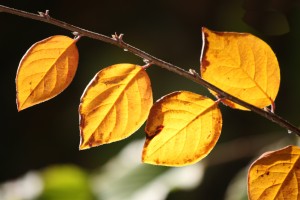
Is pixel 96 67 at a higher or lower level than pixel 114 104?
lower

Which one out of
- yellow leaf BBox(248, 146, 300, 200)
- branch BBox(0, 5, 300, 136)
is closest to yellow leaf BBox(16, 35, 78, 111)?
branch BBox(0, 5, 300, 136)

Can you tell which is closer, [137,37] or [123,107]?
[123,107]

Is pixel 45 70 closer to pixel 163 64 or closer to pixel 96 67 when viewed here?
pixel 163 64

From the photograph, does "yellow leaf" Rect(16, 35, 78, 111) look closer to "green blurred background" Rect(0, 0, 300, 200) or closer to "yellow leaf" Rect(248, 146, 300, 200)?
"yellow leaf" Rect(248, 146, 300, 200)

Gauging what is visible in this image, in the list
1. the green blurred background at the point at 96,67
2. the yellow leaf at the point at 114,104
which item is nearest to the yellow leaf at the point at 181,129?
the yellow leaf at the point at 114,104

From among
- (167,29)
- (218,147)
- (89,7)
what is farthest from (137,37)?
(218,147)

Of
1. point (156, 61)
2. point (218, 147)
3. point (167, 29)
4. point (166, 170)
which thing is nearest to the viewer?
point (156, 61)

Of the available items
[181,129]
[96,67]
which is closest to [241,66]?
[181,129]

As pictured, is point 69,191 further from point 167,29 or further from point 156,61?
point 156,61
